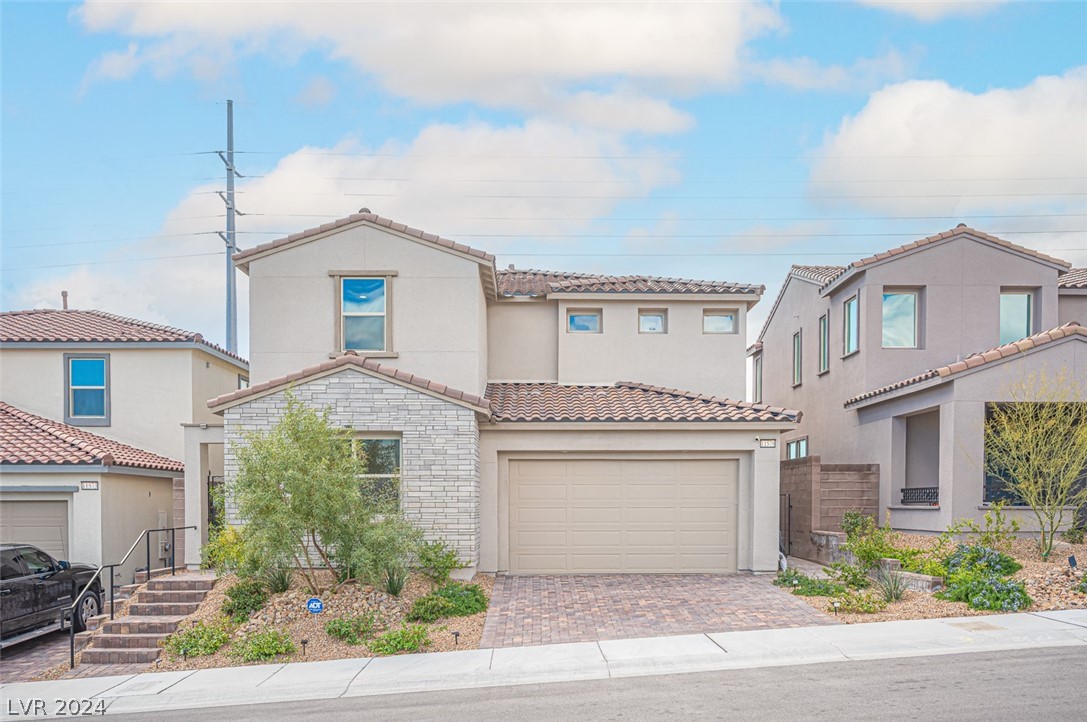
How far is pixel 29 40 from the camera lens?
14.0m

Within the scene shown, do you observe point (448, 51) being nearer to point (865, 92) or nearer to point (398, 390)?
point (398, 390)

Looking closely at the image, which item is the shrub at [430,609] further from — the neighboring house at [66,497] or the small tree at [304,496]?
the neighboring house at [66,497]

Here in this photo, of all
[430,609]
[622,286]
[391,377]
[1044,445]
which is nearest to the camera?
[430,609]

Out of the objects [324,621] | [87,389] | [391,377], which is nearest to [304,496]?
[324,621]

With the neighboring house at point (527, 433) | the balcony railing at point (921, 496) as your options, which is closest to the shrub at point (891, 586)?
the neighboring house at point (527, 433)

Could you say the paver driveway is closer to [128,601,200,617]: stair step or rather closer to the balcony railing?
the balcony railing

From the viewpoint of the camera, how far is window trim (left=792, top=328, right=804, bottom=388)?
2466cm

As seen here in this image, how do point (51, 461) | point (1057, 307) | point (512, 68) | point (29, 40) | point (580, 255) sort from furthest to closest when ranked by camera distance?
point (580, 255) → point (1057, 307) → point (512, 68) → point (51, 461) → point (29, 40)

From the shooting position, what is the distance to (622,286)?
19375mm

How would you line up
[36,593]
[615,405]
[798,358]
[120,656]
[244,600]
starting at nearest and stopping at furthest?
[120,656] < [244,600] < [36,593] < [615,405] < [798,358]

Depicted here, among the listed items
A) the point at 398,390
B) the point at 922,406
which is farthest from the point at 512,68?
the point at 922,406

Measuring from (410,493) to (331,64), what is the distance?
32.6ft

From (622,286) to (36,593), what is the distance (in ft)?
43.4

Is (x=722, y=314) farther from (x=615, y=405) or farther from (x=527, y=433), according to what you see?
(x=527, y=433)
